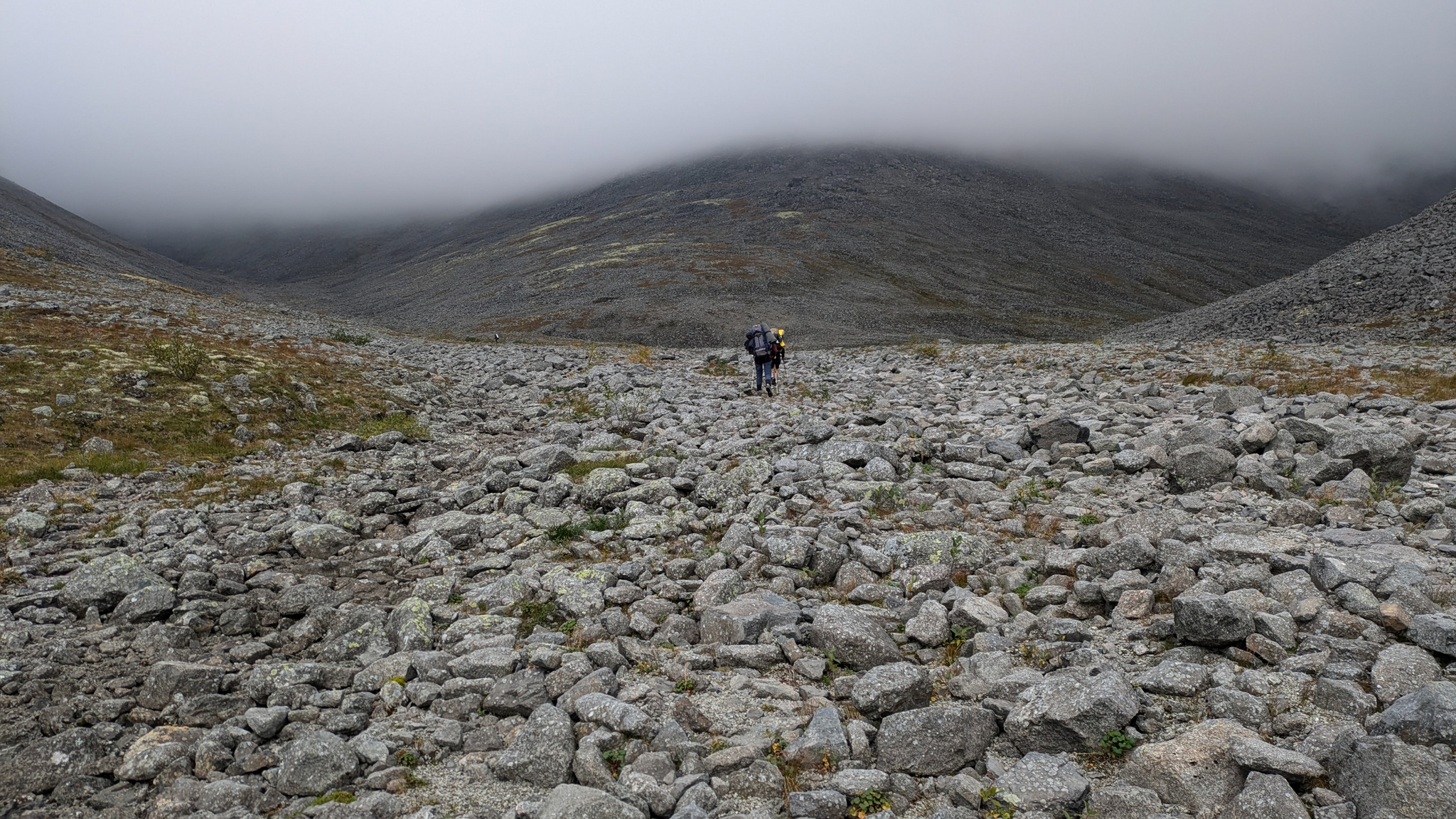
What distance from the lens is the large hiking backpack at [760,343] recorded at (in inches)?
974

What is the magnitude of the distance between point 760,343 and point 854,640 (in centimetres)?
1867

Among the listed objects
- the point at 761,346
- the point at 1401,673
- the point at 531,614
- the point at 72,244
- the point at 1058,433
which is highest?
the point at 72,244

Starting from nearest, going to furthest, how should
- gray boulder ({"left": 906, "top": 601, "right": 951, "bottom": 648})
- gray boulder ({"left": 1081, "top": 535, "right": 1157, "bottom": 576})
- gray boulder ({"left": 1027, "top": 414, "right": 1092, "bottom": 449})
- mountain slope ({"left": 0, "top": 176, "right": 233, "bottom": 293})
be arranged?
gray boulder ({"left": 906, "top": 601, "right": 951, "bottom": 648}) → gray boulder ({"left": 1081, "top": 535, "right": 1157, "bottom": 576}) → gray boulder ({"left": 1027, "top": 414, "right": 1092, "bottom": 449}) → mountain slope ({"left": 0, "top": 176, "right": 233, "bottom": 293})

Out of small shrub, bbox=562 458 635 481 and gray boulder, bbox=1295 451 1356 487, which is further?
small shrub, bbox=562 458 635 481

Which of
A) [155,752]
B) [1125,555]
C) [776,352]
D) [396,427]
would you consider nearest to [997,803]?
[1125,555]

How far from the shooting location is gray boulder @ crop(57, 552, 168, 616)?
8398 mm

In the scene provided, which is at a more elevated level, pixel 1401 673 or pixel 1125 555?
pixel 1401 673

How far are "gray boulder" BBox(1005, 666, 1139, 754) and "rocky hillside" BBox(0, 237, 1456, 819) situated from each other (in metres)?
0.03

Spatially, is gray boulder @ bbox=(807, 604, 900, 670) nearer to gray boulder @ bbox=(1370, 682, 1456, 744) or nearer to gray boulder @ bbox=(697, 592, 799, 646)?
gray boulder @ bbox=(697, 592, 799, 646)

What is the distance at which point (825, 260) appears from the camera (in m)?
114

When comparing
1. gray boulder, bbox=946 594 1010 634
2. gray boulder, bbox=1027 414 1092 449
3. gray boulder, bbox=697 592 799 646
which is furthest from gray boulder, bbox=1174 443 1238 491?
gray boulder, bbox=697 592 799 646

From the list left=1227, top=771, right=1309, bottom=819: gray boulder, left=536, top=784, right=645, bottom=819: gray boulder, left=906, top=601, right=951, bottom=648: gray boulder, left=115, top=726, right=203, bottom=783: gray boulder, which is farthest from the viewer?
left=906, top=601, right=951, bottom=648: gray boulder

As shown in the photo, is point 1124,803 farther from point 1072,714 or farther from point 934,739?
point 934,739

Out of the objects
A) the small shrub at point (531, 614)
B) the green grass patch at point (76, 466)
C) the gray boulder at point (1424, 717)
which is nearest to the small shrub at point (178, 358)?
the green grass patch at point (76, 466)
